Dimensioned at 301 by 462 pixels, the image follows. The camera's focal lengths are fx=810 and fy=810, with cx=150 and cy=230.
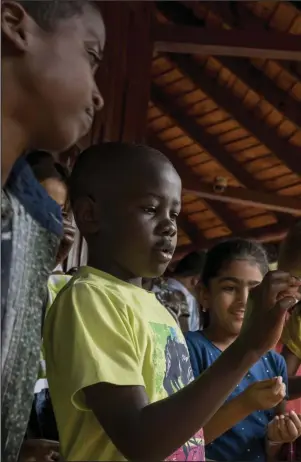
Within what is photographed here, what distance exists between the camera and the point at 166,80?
218 centimetres

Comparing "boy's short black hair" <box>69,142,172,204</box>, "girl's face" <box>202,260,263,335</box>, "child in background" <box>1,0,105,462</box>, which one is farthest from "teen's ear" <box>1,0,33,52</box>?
"girl's face" <box>202,260,263,335</box>

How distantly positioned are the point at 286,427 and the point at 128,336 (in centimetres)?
23

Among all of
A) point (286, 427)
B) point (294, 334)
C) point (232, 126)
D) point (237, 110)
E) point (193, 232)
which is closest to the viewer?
point (286, 427)

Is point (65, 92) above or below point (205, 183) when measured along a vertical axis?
above

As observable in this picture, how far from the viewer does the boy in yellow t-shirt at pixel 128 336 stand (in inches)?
14.9

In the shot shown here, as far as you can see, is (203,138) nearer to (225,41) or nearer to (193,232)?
(193,232)

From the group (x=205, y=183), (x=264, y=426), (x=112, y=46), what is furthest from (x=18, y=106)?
(x=205, y=183)

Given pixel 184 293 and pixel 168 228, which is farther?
pixel 184 293

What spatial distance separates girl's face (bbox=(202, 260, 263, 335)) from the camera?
2.55ft

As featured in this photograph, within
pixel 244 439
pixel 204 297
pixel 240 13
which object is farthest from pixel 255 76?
pixel 244 439

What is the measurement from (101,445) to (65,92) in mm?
177

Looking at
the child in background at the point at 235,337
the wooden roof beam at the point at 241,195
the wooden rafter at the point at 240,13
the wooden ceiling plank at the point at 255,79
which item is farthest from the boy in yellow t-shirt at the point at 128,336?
the wooden roof beam at the point at 241,195

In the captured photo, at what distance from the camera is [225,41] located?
1.13 m

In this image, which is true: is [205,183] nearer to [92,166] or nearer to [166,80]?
[166,80]
